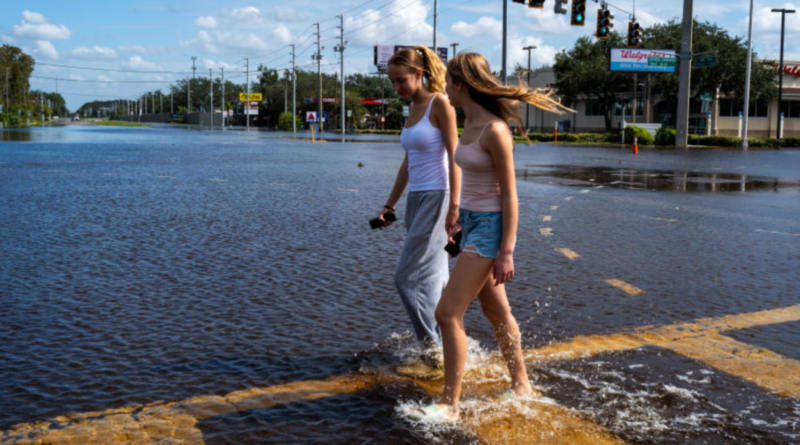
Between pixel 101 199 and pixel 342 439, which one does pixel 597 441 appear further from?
pixel 101 199

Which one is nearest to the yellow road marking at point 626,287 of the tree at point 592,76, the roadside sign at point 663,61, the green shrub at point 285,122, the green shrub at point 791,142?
the roadside sign at point 663,61

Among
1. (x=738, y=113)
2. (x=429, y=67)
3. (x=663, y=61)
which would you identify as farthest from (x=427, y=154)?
(x=738, y=113)

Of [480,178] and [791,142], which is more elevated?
[791,142]

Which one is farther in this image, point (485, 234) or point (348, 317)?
point (348, 317)

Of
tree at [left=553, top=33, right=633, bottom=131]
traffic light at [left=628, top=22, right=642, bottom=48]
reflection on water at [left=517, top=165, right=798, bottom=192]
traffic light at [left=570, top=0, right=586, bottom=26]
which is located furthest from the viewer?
tree at [left=553, top=33, right=633, bottom=131]

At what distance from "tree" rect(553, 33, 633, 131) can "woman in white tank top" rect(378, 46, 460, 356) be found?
6141 cm

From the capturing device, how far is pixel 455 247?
3.87 meters

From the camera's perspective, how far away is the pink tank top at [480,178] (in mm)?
3605

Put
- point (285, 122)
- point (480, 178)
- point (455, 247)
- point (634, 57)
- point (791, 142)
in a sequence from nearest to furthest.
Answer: point (480, 178)
point (455, 247)
point (791, 142)
point (634, 57)
point (285, 122)

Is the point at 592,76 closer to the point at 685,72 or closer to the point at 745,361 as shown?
the point at 685,72

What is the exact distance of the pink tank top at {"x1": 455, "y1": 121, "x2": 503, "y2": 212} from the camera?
11.8 feet

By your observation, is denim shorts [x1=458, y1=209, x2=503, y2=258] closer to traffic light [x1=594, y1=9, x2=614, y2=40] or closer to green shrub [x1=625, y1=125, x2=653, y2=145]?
traffic light [x1=594, y1=9, x2=614, y2=40]

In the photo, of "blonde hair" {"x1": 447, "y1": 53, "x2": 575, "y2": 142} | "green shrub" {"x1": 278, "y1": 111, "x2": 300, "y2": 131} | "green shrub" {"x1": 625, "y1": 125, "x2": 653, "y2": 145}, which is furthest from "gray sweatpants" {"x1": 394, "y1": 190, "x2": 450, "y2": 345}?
"green shrub" {"x1": 278, "y1": 111, "x2": 300, "y2": 131}

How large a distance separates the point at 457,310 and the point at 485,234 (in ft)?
1.20
